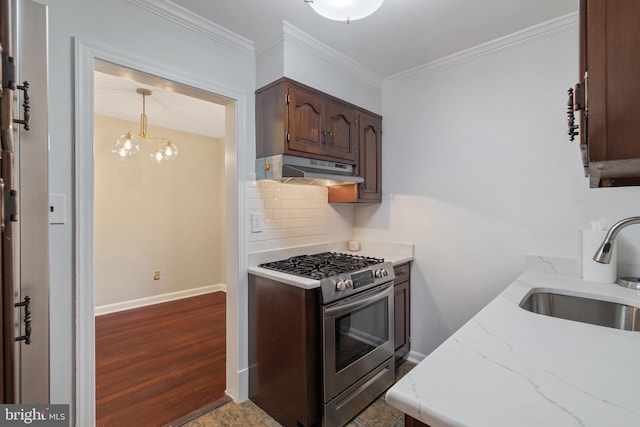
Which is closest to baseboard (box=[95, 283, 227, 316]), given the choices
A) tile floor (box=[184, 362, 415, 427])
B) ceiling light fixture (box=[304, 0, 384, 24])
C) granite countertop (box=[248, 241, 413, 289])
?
tile floor (box=[184, 362, 415, 427])

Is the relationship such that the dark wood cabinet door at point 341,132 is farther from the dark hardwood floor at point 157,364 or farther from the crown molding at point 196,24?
the dark hardwood floor at point 157,364

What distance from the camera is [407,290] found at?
2633 millimetres

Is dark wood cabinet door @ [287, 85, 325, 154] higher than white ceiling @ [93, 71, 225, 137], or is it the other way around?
white ceiling @ [93, 71, 225, 137]

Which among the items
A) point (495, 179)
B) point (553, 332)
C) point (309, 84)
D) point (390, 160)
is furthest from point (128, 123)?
point (553, 332)

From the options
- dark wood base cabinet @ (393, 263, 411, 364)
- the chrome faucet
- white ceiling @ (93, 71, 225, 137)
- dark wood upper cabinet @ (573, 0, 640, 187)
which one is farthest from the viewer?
white ceiling @ (93, 71, 225, 137)

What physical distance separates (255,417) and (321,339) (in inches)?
29.1

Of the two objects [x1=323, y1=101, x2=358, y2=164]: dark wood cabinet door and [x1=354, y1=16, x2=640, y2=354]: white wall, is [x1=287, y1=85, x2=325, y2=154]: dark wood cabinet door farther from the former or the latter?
[x1=354, y1=16, x2=640, y2=354]: white wall

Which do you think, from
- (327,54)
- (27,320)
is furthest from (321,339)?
(327,54)

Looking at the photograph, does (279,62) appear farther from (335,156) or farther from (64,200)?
(64,200)

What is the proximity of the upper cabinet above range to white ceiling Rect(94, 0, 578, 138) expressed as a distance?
373 millimetres

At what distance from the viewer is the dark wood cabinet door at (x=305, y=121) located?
6.79 ft

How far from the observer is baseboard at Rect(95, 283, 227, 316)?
3811 millimetres

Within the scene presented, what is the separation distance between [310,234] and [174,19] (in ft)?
5.87

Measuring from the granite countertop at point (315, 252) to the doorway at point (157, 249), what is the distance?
1.00 metres
